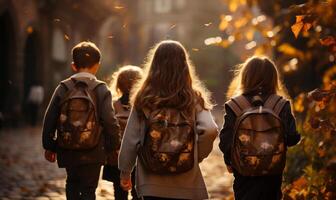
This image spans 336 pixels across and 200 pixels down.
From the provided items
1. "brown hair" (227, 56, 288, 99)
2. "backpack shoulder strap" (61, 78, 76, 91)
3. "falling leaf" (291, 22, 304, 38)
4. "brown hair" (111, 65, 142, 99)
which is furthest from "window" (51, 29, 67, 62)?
"brown hair" (227, 56, 288, 99)

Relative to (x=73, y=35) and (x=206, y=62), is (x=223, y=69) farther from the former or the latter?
(x=73, y=35)

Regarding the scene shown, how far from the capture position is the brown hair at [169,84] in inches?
169

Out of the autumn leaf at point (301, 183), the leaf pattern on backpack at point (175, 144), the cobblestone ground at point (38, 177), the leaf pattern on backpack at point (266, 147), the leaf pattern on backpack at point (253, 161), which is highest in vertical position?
the leaf pattern on backpack at point (175, 144)

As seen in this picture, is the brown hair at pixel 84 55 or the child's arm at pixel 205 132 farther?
the brown hair at pixel 84 55

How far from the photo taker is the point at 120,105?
6098 mm

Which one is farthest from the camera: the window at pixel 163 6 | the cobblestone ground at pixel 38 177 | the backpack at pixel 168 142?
the window at pixel 163 6

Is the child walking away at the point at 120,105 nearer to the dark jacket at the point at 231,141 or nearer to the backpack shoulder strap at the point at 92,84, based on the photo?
the backpack shoulder strap at the point at 92,84

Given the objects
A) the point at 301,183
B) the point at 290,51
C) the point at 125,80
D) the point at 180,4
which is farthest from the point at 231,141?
the point at 180,4

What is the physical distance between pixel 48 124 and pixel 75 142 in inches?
11.2

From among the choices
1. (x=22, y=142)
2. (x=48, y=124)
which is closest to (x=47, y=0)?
(x=22, y=142)

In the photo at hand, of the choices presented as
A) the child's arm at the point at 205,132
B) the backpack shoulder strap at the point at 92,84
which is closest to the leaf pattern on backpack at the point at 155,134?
the child's arm at the point at 205,132

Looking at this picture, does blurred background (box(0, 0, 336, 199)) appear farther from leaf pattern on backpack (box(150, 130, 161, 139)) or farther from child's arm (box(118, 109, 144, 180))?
leaf pattern on backpack (box(150, 130, 161, 139))

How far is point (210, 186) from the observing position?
9.79 meters

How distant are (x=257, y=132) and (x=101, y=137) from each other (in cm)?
139
